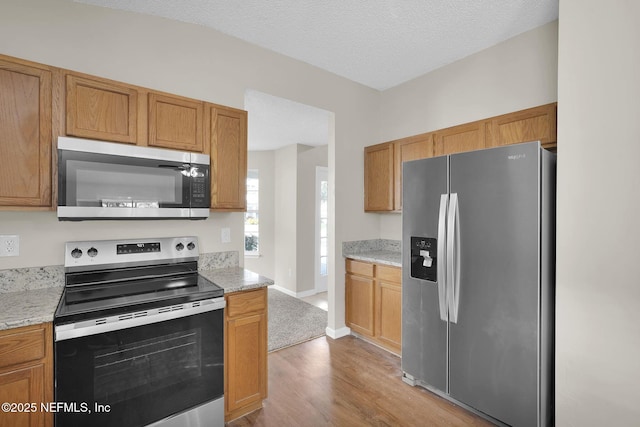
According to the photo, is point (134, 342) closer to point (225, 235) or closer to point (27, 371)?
point (27, 371)

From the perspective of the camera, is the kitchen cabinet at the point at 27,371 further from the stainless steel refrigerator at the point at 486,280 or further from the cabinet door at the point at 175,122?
the stainless steel refrigerator at the point at 486,280

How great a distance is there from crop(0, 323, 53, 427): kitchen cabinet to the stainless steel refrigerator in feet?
7.44

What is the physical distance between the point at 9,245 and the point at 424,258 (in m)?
2.74

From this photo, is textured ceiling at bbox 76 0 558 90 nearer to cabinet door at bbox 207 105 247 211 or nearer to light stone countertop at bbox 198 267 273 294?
cabinet door at bbox 207 105 247 211

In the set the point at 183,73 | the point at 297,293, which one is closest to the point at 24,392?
the point at 183,73

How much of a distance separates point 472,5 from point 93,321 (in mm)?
3104

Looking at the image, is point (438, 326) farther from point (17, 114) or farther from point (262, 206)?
point (262, 206)

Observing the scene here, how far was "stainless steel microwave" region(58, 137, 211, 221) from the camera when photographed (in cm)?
172

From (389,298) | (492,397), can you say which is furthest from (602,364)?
(389,298)

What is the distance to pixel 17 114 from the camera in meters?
1.62

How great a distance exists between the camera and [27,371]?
135 cm

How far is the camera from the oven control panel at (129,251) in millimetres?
1958

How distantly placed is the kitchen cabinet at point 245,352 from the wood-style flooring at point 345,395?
14cm

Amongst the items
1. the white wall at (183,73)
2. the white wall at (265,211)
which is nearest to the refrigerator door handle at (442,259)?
the white wall at (183,73)
